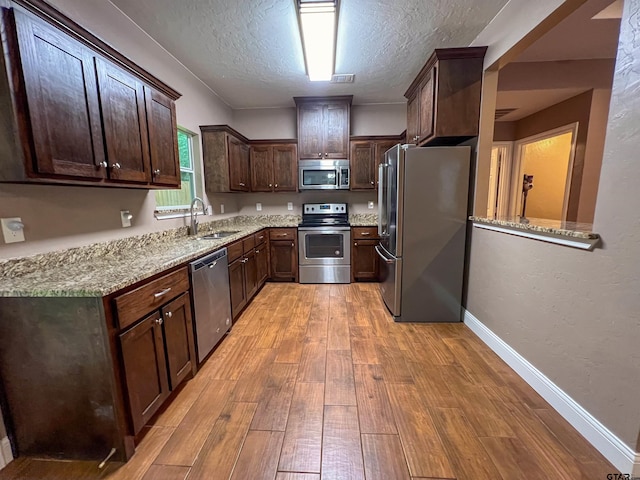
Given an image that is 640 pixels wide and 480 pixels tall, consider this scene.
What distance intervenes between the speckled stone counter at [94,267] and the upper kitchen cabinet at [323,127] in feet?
7.47

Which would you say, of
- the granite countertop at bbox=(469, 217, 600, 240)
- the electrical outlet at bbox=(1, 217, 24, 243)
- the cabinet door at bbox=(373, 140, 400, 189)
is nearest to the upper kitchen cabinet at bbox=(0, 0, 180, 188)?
the electrical outlet at bbox=(1, 217, 24, 243)

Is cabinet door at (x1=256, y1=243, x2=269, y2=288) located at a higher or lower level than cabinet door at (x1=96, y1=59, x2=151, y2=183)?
lower

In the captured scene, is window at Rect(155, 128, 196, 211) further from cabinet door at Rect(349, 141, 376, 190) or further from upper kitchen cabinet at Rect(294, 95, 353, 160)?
cabinet door at Rect(349, 141, 376, 190)

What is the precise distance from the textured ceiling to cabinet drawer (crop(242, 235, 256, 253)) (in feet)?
6.23

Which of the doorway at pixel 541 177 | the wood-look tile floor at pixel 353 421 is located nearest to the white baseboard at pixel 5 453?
the wood-look tile floor at pixel 353 421

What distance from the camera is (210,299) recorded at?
6.82ft

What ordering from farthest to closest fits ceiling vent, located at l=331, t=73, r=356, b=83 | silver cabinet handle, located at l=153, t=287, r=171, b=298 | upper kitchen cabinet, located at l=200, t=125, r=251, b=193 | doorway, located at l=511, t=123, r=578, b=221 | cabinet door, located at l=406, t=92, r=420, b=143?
doorway, located at l=511, t=123, r=578, b=221 < upper kitchen cabinet, located at l=200, t=125, r=251, b=193 < ceiling vent, located at l=331, t=73, r=356, b=83 < cabinet door, located at l=406, t=92, r=420, b=143 < silver cabinet handle, located at l=153, t=287, r=171, b=298

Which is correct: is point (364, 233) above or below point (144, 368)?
above

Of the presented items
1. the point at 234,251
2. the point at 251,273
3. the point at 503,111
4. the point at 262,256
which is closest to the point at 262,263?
the point at 262,256

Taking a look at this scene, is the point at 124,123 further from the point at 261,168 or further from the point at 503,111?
the point at 503,111

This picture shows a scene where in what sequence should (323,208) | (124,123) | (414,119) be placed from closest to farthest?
1. (124,123)
2. (414,119)
3. (323,208)

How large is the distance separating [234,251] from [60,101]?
1.62 m

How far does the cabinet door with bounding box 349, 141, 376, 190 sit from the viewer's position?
392 cm

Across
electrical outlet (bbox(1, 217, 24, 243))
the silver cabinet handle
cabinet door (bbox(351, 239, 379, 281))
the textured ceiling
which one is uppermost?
the textured ceiling
